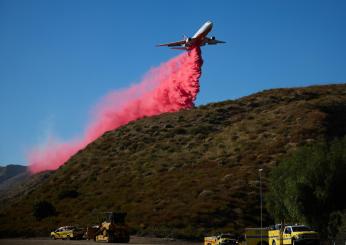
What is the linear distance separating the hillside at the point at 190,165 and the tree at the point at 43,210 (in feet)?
3.85

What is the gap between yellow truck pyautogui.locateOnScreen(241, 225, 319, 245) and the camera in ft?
119

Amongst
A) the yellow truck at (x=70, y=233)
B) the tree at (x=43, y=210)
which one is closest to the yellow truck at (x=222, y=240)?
the yellow truck at (x=70, y=233)

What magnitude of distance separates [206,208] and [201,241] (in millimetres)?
10320

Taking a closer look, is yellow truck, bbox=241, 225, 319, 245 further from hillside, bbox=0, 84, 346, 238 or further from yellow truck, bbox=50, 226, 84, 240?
yellow truck, bbox=50, 226, 84, 240

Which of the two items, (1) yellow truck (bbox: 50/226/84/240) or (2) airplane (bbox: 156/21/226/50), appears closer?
(1) yellow truck (bbox: 50/226/84/240)

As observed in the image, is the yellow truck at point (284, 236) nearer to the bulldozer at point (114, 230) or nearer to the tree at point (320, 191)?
the tree at point (320, 191)

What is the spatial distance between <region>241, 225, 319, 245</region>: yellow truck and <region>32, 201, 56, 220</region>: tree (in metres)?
41.3

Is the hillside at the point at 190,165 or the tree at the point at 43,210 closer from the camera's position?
the hillside at the point at 190,165

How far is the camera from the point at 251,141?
8888 cm

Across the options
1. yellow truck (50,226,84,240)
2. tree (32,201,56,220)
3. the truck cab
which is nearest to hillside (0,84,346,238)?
tree (32,201,56,220)

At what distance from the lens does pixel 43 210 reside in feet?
248

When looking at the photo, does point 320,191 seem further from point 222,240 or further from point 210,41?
point 210,41

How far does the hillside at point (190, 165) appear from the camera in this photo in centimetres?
6644

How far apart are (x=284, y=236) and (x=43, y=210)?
46.0 metres
